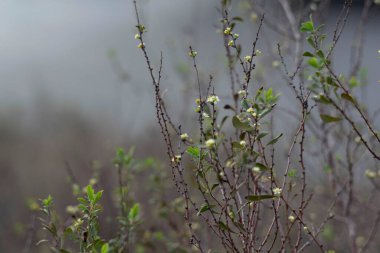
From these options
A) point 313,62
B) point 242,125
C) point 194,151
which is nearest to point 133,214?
point 194,151

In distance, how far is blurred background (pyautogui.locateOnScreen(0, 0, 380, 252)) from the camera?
6.10 m

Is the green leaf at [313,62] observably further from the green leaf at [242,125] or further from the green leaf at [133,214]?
the green leaf at [133,214]

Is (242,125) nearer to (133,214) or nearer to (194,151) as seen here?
(194,151)

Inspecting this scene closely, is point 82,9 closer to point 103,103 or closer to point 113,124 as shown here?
point 103,103

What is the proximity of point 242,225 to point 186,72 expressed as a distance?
265 centimetres

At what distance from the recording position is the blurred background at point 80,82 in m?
→ 6.10

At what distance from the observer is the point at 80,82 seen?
8.24m

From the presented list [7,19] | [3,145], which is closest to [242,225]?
[3,145]

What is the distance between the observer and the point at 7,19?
314 inches

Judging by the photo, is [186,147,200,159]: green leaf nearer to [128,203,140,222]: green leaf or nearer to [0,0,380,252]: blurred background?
[128,203,140,222]: green leaf

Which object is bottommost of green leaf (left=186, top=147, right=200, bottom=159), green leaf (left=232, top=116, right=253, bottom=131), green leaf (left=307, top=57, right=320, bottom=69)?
green leaf (left=186, top=147, right=200, bottom=159)

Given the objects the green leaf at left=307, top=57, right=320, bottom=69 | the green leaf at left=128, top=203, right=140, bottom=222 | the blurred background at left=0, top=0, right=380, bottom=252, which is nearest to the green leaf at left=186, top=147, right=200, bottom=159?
the green leaf at left=307, top=57, right=320, bottom=69

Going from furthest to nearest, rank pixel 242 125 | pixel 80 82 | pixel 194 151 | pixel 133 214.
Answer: pixel 80 82 < pixel 133 214 < pixel 194 151 < pixel 242 125

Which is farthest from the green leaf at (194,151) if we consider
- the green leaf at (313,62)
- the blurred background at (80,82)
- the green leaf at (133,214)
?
the blurred background at (80,82)
